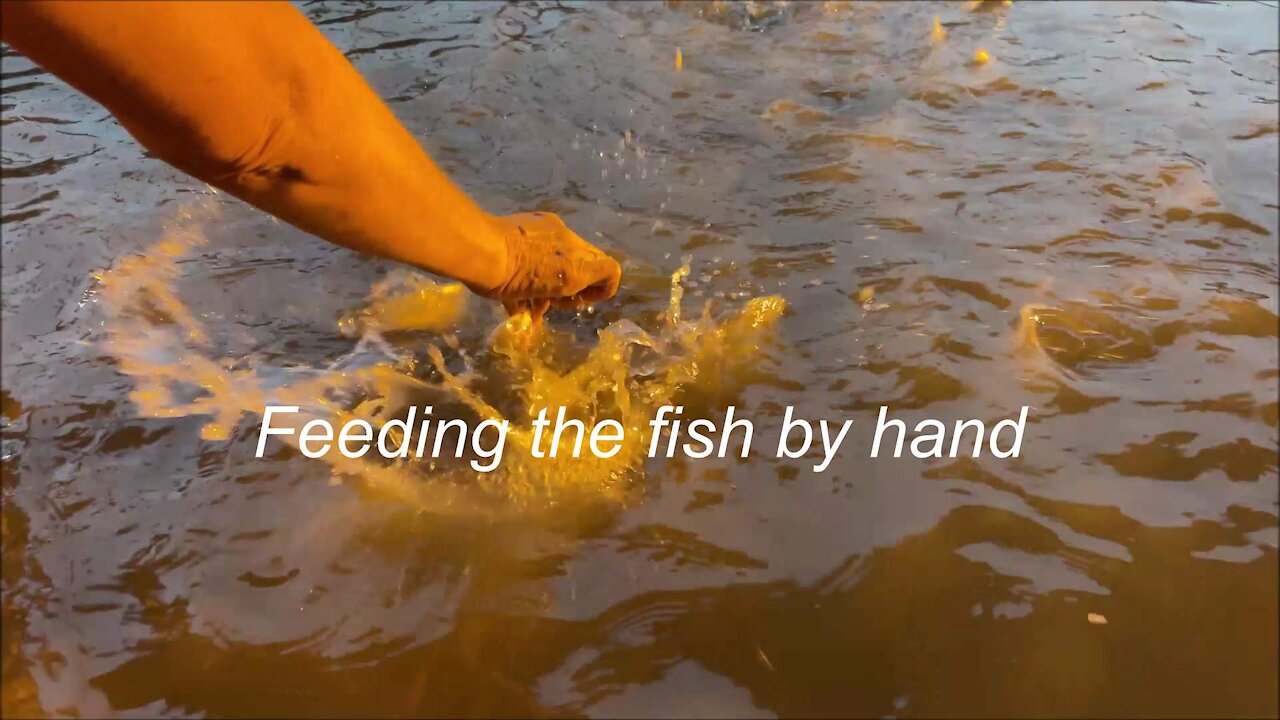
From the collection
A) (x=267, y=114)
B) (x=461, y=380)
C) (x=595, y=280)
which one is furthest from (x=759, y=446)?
(x=267, y=114)

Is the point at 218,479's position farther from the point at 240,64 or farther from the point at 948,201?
the point at 948,201

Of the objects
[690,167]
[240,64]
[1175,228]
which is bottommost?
[1175,228]

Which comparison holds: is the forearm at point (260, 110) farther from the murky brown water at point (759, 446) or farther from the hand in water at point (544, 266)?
the murky brown water at point (759, 446)

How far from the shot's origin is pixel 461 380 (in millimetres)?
2074

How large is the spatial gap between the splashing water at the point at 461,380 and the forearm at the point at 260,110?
50 cm

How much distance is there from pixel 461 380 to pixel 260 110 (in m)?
0.97

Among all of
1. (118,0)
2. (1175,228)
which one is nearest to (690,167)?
(1175,228)

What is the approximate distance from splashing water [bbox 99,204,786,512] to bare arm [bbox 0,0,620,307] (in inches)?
16.4

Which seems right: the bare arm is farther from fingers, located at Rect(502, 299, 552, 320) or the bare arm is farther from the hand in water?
fingers, located at Rect(502, 299, 552, 320)

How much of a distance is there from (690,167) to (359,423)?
154 centimetres

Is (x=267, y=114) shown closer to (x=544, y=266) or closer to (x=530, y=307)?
(x=544, y=266)

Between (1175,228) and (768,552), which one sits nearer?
(768,552)

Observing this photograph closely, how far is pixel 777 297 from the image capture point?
7.39 feet

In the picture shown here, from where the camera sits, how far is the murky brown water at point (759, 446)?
4.70 ft
